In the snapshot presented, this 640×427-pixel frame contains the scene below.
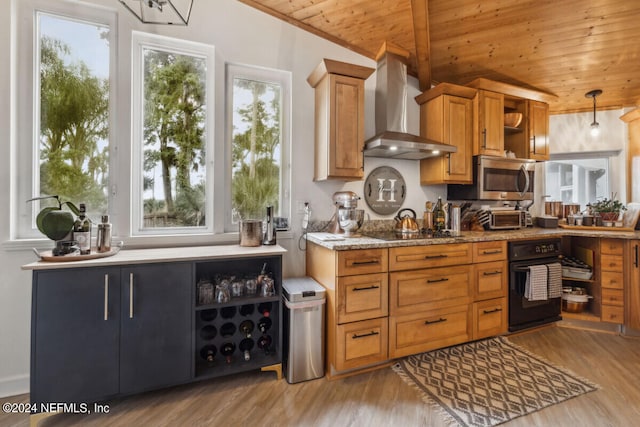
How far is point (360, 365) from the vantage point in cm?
200

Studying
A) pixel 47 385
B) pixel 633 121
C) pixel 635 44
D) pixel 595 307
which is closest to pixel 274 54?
pixel 47 385

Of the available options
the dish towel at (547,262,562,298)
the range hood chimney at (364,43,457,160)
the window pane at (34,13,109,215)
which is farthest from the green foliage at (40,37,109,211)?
the dish towel at (547,262,562,298)

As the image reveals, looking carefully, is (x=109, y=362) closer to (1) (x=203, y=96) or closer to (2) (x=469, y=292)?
(1) (x=203, y=96)

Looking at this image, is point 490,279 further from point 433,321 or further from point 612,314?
point 612,314

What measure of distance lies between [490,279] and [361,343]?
135 cm

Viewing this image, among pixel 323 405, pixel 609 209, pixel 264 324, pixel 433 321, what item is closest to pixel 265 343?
pixel 264 324

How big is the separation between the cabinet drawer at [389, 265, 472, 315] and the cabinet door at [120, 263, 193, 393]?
1.45 m

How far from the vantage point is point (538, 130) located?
3170mm

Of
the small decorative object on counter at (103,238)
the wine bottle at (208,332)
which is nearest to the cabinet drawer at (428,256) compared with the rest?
the wine bottle at (208,332)

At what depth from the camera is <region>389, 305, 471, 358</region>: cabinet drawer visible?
211 cm

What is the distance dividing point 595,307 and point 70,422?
439 cm

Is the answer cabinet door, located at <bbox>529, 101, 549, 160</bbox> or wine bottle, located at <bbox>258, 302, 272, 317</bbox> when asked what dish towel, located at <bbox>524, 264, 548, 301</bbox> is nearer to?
cabinet door, located at <bbox>529, 101, 549, 160</bbox>

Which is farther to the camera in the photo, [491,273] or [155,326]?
[491,273]

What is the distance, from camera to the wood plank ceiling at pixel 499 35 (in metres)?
2.27
